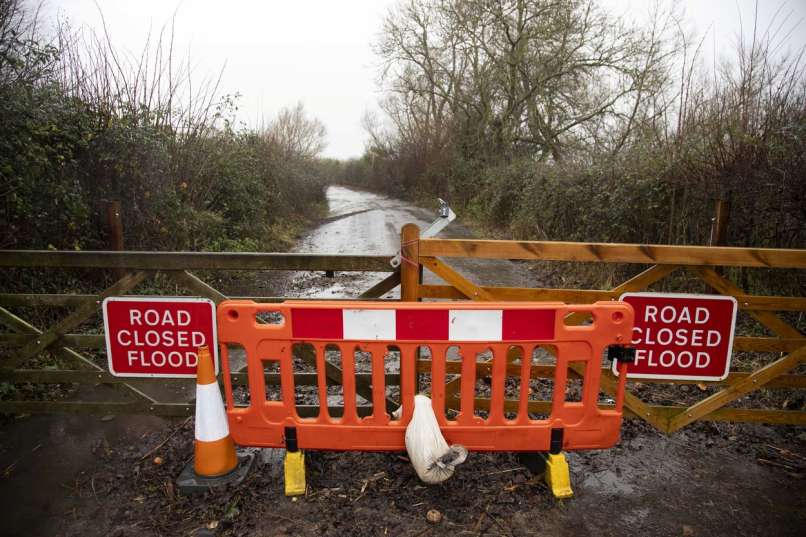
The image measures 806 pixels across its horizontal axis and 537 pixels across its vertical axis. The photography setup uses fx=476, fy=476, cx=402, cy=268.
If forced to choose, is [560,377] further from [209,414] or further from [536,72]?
[536,72]

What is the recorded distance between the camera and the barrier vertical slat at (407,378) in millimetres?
2860

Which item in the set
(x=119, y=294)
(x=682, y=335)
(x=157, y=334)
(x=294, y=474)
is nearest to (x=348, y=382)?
(x=294, y=474)

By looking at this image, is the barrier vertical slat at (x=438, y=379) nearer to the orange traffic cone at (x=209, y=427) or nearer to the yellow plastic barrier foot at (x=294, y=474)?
the yellow plastic barrier foot at (x=294, y=474)

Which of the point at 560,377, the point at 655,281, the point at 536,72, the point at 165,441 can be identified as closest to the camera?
the point at 560,377

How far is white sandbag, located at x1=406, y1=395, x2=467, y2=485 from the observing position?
2730 mm

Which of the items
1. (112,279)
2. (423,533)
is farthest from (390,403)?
(112,279)

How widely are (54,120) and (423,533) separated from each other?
597 cm

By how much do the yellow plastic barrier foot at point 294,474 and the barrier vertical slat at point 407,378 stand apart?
27.9 inches

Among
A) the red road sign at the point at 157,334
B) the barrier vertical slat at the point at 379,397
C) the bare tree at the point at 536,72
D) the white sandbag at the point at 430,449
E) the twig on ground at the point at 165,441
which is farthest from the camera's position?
the bare tree at the point at 536,72

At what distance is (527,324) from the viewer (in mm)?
2764

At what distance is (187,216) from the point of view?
8.33 m

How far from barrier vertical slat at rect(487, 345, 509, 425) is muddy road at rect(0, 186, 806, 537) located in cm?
49

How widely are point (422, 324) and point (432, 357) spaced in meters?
0.24

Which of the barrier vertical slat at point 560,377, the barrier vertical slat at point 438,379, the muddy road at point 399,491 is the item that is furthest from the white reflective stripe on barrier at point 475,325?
the muddy road at point 399,491
